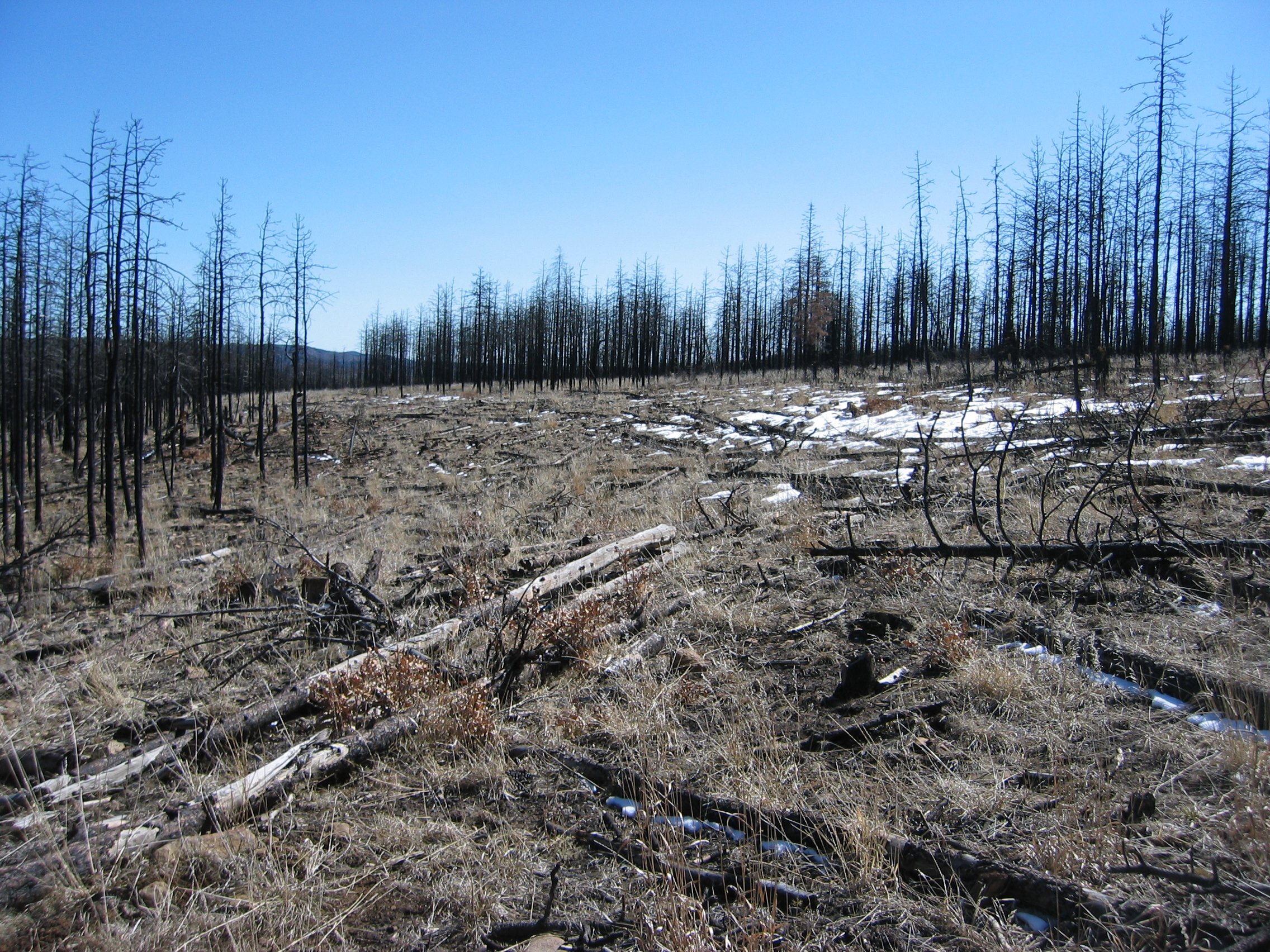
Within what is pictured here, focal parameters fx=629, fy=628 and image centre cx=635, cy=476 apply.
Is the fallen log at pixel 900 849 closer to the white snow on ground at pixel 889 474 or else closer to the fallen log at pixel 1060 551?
the fallen log at pixel 1060 551

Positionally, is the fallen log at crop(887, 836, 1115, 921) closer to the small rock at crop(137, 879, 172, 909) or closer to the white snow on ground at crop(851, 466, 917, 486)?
the small rock at crop(137, 879, 172, 909)

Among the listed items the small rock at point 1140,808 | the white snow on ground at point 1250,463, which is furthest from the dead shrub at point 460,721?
the white snow on ground at point 1250,463

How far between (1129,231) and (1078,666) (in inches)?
1604

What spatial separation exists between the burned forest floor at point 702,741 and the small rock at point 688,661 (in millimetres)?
31

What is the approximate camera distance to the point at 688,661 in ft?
13.3

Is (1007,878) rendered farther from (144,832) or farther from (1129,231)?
(1129,231)

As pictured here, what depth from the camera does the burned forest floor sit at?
2.02m

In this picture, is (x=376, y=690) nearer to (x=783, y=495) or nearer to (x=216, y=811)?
(x=216, y=811)

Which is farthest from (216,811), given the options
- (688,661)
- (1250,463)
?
(1250,463)

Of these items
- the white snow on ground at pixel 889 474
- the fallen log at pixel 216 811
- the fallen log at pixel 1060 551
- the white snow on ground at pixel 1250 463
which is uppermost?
the white snow on ground at pixel 1250 463

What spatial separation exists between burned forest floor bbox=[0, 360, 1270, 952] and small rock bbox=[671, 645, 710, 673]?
0.10 ft

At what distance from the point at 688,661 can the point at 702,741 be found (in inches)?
37.7

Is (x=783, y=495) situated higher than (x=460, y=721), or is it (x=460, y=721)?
(x=783, y=495)

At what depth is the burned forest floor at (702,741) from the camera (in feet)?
6.63
